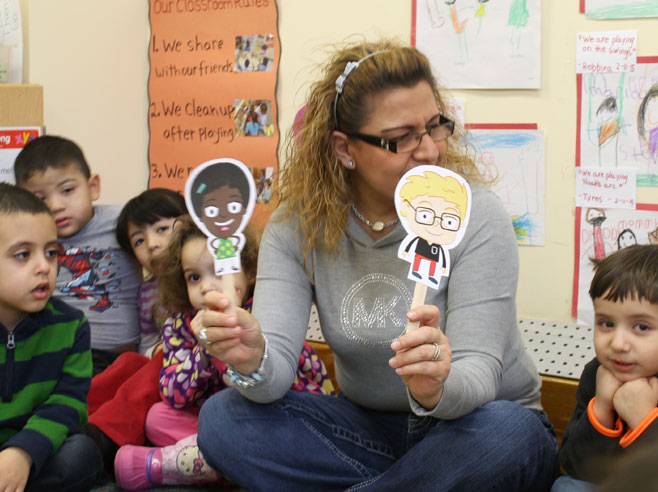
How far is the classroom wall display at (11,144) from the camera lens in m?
2.16

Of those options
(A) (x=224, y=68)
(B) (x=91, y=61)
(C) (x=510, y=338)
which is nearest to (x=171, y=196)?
(A) (x=224, y=68)

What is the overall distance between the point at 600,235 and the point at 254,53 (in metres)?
1.13

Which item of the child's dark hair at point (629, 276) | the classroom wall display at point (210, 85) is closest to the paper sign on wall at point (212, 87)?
the classroom wall display at point (210, 85)

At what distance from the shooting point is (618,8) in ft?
5.67

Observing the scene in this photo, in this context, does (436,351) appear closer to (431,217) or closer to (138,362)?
(431,217)

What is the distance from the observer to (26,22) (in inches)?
96.2

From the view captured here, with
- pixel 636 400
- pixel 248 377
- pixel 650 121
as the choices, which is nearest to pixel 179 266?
pixel 248 377

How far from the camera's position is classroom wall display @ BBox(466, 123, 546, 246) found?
186 centimetres

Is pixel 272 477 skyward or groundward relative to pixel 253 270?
groundward

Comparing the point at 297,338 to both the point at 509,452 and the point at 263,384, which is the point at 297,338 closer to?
the point at 263,384

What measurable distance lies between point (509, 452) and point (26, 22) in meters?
2.09

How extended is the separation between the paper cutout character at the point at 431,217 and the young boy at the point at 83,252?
3.81 feet

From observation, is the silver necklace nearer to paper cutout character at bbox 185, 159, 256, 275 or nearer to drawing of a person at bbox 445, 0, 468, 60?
paper cutout character at bbox 185, 159, 256, 275

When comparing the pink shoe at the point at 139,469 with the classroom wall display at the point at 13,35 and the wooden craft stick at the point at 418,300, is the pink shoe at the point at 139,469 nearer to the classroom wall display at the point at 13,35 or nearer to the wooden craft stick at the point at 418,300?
the wooden craft stick at the point at 418,300
